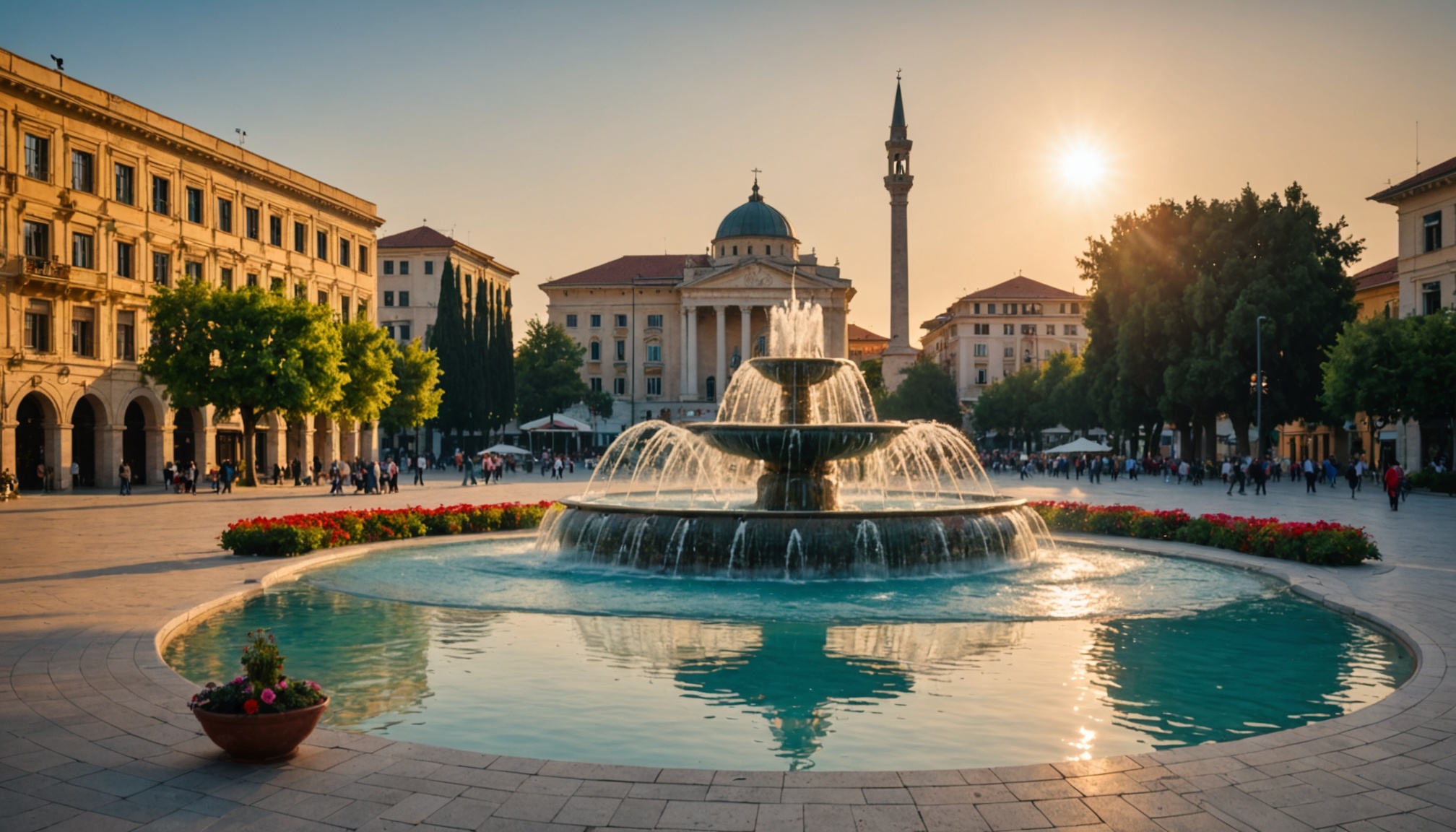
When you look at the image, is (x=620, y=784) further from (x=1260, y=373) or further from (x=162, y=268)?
(x=1260, y=373)

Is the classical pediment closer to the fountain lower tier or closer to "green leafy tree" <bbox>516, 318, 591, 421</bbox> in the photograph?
"green leafy tree" <bbox>516, 318, 591, 421</bbox>

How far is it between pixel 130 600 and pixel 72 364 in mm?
31086

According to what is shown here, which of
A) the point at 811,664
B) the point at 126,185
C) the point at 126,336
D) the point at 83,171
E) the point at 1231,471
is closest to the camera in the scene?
the point at 811,664

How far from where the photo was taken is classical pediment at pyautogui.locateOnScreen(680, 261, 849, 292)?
337 feet

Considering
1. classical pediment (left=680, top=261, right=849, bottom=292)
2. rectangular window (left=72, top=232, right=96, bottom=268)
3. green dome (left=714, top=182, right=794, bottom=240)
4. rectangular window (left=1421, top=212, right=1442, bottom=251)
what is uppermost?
green dome (left=714, top=182, right=794, bottom=240)

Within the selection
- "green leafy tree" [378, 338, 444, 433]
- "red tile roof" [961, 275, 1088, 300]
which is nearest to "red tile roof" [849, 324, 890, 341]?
"red tile roof" [961, 275, 1088, 300]

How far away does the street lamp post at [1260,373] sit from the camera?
149 feet

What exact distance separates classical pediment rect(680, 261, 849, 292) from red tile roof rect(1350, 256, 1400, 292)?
4663 cm

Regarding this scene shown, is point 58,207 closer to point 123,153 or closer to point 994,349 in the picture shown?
point 123,153

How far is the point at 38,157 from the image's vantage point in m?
37.1

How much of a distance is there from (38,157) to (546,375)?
46.8 metres

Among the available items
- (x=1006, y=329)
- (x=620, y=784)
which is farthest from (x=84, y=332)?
(x=1006, y=329)

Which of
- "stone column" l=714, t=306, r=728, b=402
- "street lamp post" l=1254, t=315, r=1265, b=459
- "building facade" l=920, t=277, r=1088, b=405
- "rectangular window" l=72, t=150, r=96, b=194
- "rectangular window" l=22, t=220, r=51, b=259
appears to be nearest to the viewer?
"rectangular window" l=22, t=220, r=51, b=259

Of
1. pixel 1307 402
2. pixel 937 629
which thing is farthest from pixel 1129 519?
pixel 1307 402
